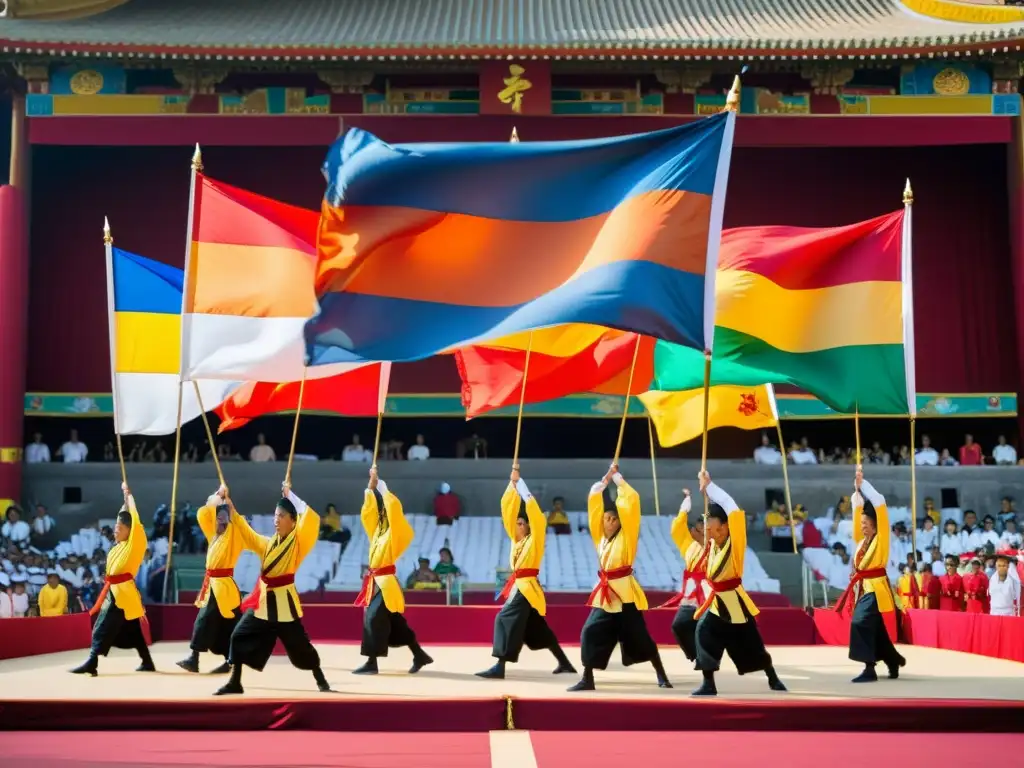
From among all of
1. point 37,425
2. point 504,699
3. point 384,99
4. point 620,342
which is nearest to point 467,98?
point 384,99

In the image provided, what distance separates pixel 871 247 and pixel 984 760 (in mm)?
5609

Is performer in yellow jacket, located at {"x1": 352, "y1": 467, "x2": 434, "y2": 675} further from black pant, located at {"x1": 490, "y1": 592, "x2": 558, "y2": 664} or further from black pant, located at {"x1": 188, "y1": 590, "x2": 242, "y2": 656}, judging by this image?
black pant, located at {"x1": 188, "y1": 590, "x2": 242, "y2": 656}

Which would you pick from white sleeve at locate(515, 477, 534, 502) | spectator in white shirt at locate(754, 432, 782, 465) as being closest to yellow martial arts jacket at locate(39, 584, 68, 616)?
white sleeve at locate(515, 477, 534, 502)

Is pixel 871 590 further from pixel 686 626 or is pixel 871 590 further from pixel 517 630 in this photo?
pixel 517 630

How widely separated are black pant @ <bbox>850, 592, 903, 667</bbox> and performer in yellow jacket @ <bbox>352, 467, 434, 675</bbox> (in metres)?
3.78

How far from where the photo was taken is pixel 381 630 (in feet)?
40.1

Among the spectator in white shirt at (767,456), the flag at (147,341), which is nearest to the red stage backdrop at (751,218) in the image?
the spectator in white shirt at (767,456)

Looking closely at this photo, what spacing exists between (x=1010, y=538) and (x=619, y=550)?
1089 centimetres

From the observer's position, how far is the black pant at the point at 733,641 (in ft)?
32.8

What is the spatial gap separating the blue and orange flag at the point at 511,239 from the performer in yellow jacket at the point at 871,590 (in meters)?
3.12

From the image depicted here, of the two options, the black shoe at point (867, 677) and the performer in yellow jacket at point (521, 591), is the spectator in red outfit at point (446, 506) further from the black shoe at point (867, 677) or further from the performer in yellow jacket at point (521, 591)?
the black shoe at point (867, 677)

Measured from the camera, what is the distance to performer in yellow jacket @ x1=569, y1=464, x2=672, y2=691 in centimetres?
1063

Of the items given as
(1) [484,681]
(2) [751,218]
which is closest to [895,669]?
(1) [484,681]

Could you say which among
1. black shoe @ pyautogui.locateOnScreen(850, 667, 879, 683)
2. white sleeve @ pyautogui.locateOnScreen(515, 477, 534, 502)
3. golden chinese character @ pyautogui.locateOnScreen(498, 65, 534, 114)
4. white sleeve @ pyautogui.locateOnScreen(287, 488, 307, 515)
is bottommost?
black shoe @ pyautogui.locateOnScreen(850, 667, 879, 683)
